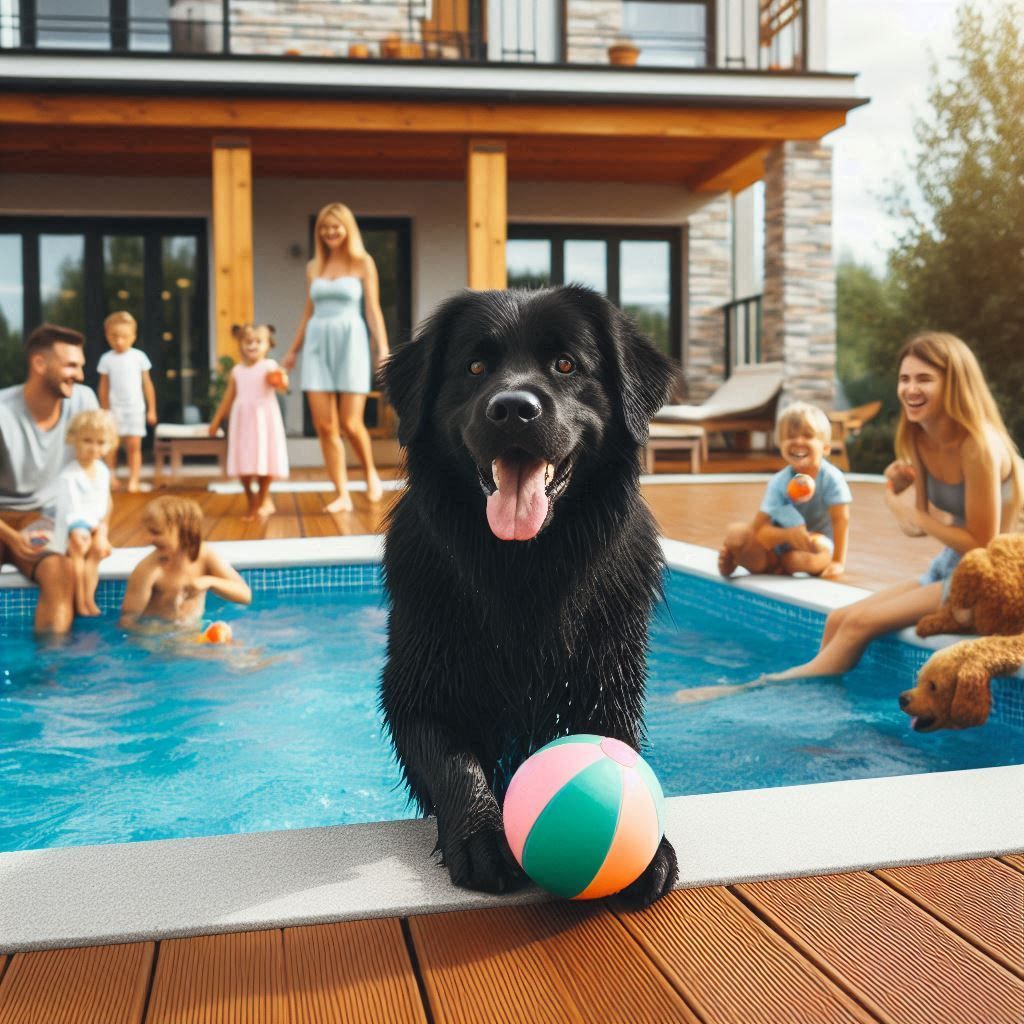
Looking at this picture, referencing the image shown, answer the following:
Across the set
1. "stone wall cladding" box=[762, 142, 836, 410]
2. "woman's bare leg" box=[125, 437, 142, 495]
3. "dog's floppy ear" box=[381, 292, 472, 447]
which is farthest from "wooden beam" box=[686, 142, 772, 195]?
"dog's floppy ear" box=[381, 292, 472, 447]

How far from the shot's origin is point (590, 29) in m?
13.3

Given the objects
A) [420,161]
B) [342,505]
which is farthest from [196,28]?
[342,505]

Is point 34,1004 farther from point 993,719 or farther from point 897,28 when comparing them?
point 897,28

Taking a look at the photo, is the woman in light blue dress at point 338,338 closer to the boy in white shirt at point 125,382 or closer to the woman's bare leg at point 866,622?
the boy in white shirt at point 125,382

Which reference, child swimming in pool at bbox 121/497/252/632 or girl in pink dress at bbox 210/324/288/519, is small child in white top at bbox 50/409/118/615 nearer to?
child swimming in pool at bbox 121/497/252/632

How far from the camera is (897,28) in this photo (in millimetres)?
117438

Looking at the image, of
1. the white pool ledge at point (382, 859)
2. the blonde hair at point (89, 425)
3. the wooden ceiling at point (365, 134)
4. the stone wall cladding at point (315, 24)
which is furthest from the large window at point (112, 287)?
the white pool ledge at point (382, 859)

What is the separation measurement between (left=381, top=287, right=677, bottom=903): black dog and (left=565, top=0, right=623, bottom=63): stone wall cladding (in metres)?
12.4

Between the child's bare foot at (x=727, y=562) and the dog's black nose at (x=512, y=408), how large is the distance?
3.18 m

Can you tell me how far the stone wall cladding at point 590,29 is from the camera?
13.3 meters

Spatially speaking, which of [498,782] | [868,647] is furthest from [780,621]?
[498,782]

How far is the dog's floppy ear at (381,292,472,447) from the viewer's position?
6.84 feet

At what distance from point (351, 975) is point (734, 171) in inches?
498

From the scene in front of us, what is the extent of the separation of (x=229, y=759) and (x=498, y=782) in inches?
62.0
